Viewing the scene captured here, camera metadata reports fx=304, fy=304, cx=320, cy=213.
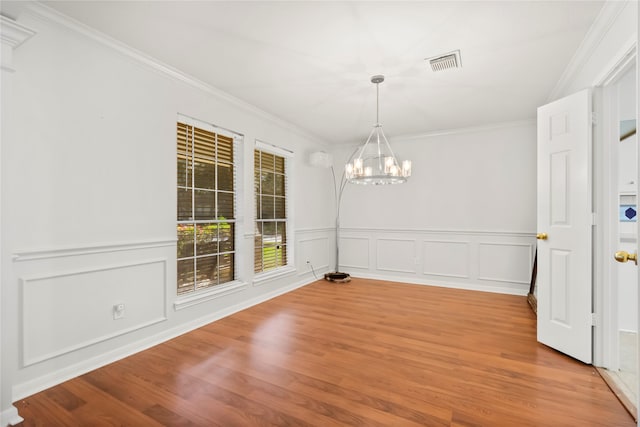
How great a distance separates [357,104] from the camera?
3854mm

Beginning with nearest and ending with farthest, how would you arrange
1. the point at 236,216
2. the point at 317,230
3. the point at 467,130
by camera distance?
1. the point at 236,216
2. the point at 467,130
3. the point at 317,230

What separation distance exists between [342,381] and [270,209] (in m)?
2.85

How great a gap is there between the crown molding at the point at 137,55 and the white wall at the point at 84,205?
0.5 inches

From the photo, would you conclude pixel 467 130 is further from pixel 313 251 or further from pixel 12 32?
pixel 12 32

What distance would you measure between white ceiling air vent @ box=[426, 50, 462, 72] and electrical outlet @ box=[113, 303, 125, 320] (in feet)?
11.1

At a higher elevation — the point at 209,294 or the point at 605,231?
the point at 605,231

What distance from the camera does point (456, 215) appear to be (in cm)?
499

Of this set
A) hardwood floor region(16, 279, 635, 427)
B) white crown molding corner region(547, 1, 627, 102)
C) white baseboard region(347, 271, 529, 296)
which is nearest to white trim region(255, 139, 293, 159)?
hardwood floor region(16, 279, 635, 427)

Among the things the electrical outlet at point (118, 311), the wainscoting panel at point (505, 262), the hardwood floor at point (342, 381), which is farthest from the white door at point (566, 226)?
the electrical outlet at point (118, 311)

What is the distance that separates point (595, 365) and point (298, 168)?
4068mm

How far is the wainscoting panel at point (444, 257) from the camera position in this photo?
458 centimetres

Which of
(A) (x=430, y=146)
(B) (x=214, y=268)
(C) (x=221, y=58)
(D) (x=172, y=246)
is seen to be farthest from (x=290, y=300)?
(A) (x=430, y=146)

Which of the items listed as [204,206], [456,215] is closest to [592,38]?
[456,215]

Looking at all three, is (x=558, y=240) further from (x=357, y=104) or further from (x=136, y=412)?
(x=136, y=412)
